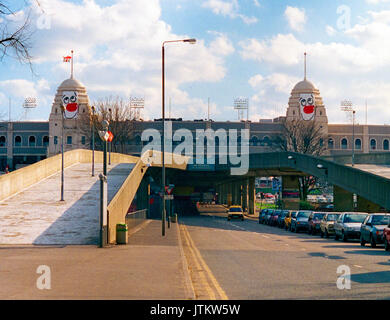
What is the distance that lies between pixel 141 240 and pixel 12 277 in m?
15.8

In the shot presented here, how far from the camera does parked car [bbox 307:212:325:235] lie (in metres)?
39.6

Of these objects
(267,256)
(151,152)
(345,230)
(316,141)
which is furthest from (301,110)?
(267,256)

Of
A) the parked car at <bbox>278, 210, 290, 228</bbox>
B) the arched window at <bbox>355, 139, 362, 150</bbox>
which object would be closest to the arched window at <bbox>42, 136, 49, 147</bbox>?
the arched window at <bbox>355, 139, 362, 150</bbox>

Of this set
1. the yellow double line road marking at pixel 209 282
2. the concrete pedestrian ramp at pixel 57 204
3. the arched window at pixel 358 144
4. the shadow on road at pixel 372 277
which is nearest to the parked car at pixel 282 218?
the concrete pedestrian ramp at pixel 57 204

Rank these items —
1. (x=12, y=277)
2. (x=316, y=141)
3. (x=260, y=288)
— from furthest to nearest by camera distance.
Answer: (x=316, y=141) → (x=12, y=277) → (x=260, y=288)

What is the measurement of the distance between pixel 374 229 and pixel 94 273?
15.7m

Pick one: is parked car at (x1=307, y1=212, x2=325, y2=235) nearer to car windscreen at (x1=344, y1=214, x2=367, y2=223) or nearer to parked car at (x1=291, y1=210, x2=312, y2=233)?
parked car at (x1=291, y1=210, x2=312, y2=233)

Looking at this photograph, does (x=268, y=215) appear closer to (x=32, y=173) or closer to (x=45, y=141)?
(x=32, y=173)

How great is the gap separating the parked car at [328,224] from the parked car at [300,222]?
6442 millimetres

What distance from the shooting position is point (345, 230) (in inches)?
1243

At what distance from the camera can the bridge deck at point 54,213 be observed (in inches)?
1046

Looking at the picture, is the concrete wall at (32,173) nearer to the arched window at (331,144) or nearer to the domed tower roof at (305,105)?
the domed tower roof at (305,105)

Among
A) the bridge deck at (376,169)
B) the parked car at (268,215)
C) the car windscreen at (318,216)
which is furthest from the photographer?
the parked car at (268,215)
